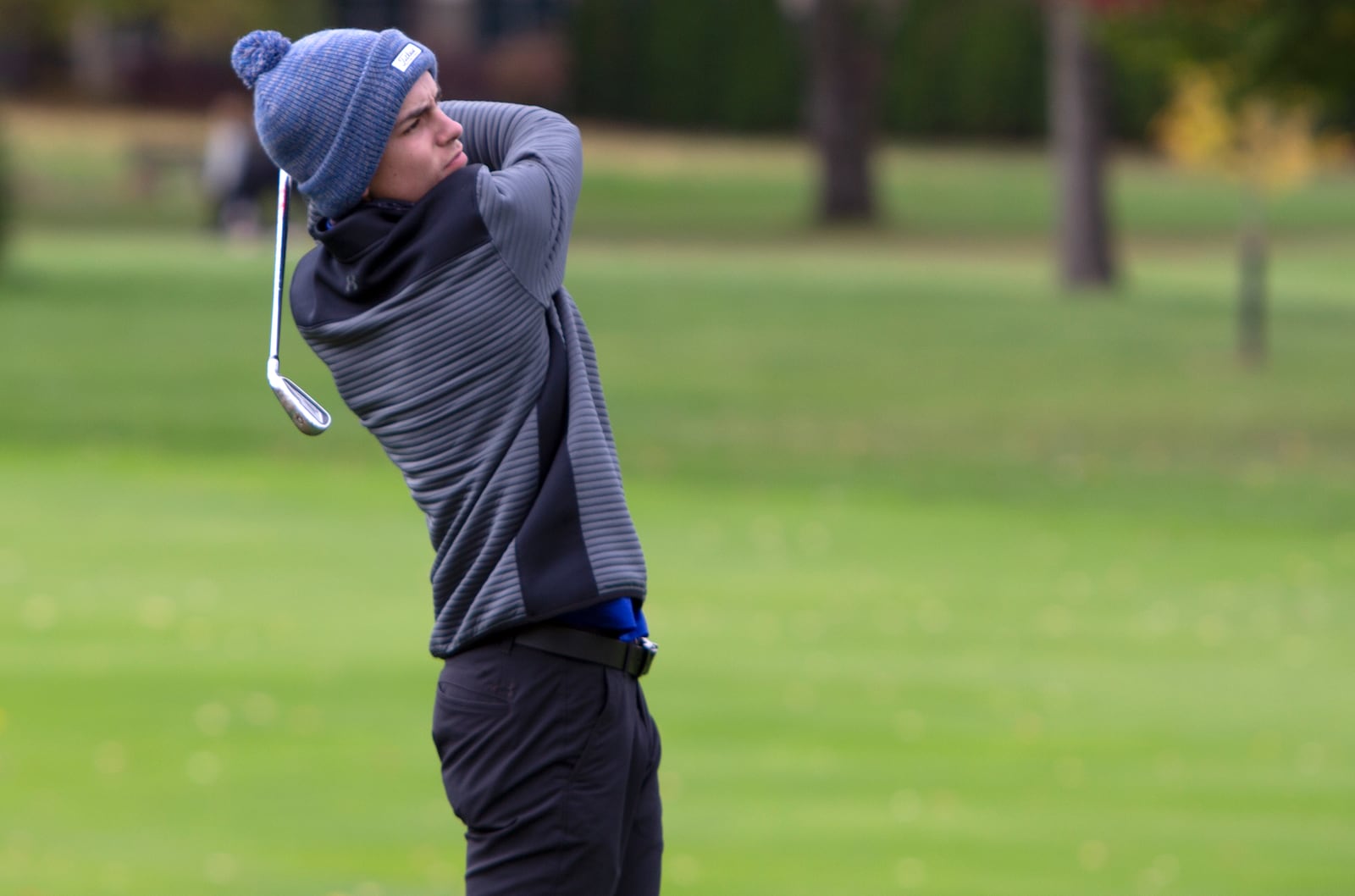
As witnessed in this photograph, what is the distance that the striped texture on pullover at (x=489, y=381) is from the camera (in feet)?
11.3

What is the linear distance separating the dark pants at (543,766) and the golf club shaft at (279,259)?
57 cm

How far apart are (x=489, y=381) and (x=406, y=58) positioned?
486 millimetres

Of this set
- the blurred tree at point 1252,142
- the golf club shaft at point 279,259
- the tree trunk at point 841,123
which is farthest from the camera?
the tree trunk at point 841,123

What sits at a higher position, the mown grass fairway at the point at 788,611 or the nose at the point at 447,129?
the nose at the point at 447,129

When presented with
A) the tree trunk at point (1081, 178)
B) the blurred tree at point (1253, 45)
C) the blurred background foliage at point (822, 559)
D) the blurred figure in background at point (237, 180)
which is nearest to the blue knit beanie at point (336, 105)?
the blurred background foliage at point (822, 559)

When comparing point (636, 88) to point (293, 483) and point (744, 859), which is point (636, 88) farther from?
point (744, 859)

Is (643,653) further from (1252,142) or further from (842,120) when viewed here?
(842,120)

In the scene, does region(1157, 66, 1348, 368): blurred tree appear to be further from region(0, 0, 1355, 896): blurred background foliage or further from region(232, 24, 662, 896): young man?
region(232, 24, 662, 896): young man

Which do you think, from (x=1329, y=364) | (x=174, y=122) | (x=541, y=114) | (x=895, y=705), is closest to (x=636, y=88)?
(x=174, y=122)

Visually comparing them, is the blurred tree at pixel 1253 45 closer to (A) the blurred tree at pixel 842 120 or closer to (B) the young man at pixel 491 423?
(B) the young man at pixel 491 423

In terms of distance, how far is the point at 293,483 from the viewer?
17172mm

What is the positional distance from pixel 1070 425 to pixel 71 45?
44635mm

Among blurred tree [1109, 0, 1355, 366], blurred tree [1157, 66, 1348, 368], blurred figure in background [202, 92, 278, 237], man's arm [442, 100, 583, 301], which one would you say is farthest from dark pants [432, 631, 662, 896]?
blurred figure in background [202, 92, 278, 237]

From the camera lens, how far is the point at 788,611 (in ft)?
40.9
